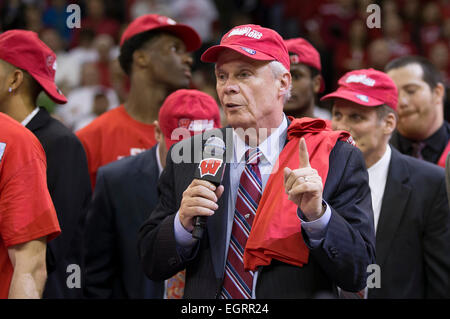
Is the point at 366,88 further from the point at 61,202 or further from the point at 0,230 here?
the point at 0,230

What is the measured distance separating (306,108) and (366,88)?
49 cm

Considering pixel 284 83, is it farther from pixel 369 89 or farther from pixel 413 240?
pixel 413 240

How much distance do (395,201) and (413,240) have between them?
0.21 meters

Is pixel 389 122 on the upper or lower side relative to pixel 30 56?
lower

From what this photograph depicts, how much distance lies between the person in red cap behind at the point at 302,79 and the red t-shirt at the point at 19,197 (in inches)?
71.5

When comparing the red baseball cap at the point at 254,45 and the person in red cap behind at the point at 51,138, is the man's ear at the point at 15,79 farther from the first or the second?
the red baseball cap at the point at 254,45

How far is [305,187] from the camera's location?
219cm

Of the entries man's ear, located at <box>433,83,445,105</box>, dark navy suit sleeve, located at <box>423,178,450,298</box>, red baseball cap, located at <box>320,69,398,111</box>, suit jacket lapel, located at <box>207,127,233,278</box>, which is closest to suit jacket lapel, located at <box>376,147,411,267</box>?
dark navy suit sleeve, located at <box>423,178,450,298</box>

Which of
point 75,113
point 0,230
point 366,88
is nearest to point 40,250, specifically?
point 0,230

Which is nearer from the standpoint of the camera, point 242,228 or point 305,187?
point 305,187

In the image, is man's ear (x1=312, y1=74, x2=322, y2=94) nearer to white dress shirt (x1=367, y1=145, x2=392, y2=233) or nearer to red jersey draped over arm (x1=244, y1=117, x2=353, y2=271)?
white dress shirt (x1=367, y1=145, x2=392, y2=233)

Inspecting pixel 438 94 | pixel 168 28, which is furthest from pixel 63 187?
pixel 438 94

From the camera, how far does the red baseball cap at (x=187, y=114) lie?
3479 millimetres
